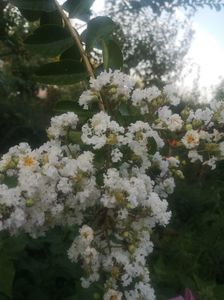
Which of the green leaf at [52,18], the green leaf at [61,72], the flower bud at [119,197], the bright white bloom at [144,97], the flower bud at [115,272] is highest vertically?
the green leaf at [52,18]

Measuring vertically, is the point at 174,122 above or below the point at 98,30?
below

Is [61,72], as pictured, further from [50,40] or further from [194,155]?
[194,155]

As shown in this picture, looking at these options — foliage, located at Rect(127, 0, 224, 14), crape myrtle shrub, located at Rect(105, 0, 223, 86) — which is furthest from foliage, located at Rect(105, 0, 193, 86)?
foliage, located at Rect(127, 0, 224, 14)

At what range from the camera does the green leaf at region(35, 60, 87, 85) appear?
102 centimetres

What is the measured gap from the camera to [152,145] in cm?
85

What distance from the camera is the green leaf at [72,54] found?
1038mm

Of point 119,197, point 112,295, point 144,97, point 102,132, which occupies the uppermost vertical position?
point 144,97

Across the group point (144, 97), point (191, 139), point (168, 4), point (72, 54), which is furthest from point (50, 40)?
point (168, 4)

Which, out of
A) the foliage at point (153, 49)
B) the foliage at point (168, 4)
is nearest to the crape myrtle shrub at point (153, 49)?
the foliage at point (153, 49)

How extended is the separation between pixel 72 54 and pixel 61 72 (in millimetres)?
45

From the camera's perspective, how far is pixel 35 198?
2.45 feet

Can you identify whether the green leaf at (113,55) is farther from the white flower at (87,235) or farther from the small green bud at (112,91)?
the white flower at (87,235)

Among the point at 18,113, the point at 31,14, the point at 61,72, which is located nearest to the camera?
the point at 61,72

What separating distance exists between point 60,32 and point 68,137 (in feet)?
0.89
